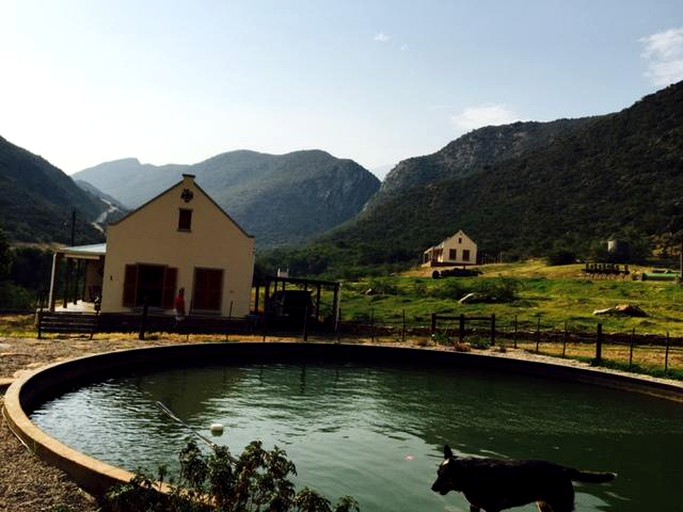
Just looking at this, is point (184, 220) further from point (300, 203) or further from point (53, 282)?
point (300, 203)

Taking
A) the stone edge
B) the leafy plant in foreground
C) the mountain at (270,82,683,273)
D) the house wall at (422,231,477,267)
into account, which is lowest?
the stone edge

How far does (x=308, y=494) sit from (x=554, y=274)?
172 feet

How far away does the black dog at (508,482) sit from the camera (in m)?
7.32

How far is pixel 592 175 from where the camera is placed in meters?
90.8

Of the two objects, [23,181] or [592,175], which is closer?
[592,175]

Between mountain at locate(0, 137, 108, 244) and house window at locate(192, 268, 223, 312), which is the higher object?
mountain at locate(0, 137, 108, 244)

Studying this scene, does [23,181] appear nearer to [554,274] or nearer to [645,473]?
[554,274]

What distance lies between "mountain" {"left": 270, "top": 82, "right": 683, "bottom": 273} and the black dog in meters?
62.4

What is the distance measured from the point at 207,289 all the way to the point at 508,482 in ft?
79.3

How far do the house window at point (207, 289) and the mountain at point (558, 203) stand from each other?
5056 centimetres

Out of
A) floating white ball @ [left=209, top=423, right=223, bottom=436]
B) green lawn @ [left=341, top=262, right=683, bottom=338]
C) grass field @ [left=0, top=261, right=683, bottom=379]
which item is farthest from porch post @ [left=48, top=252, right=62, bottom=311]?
floating white ball @ [left=209, top=423, right=223, bottom=436]

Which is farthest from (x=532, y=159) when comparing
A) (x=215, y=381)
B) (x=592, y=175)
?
(x=215, y=381)

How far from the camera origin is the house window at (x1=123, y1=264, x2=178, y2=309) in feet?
93.9

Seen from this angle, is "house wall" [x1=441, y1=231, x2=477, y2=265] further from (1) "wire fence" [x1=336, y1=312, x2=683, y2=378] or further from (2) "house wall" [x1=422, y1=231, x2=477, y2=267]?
(1) "wire fence" [x1=336, y1=312, x2=683, y2=378]
